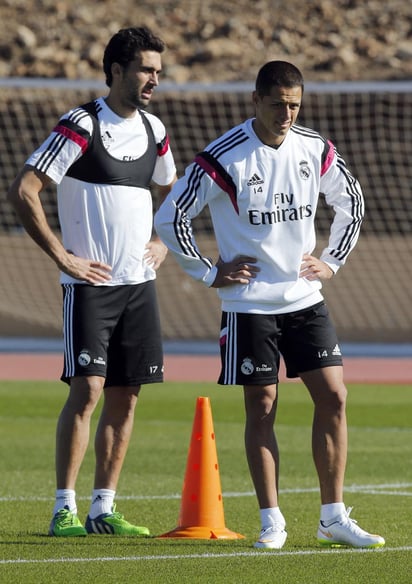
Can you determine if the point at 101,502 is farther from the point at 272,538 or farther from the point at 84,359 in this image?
the point at 272,538

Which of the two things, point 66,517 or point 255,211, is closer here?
point 255,211

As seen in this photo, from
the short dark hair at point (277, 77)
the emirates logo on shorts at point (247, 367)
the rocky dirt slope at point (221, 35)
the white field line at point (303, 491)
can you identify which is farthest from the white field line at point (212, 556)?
the rocky dirt slope at point (221, 35)

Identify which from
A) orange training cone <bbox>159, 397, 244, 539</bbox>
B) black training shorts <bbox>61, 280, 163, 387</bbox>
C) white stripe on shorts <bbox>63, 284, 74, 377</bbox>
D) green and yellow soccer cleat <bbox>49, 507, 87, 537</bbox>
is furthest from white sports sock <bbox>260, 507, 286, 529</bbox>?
white stripe on shorts <bbox>63, 284, 74, 377</bbox>

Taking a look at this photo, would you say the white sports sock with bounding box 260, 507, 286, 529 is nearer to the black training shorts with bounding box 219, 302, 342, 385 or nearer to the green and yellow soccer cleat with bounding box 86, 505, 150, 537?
the black training shorts with bounding box 219, 302, 342, 385

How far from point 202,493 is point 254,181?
1680mm

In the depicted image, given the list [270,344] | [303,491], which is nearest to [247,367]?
[270,344]

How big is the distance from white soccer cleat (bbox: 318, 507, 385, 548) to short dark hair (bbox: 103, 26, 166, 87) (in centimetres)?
264

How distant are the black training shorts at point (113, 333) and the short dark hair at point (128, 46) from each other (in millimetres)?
1146

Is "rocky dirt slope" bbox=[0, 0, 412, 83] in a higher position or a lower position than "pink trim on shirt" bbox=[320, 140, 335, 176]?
higher

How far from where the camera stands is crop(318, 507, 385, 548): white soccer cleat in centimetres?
711

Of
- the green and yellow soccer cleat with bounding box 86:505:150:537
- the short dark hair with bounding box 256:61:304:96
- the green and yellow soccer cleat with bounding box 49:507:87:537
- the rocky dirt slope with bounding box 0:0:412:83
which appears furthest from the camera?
the rocky dirt slope with bounding box 0:0:412:83

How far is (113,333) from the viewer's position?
8.02 metres

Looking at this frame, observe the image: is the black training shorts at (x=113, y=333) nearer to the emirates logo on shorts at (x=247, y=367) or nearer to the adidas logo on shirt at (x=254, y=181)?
the emirates logo on shorts at (x=247, y=367)

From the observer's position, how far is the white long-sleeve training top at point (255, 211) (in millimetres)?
7168
